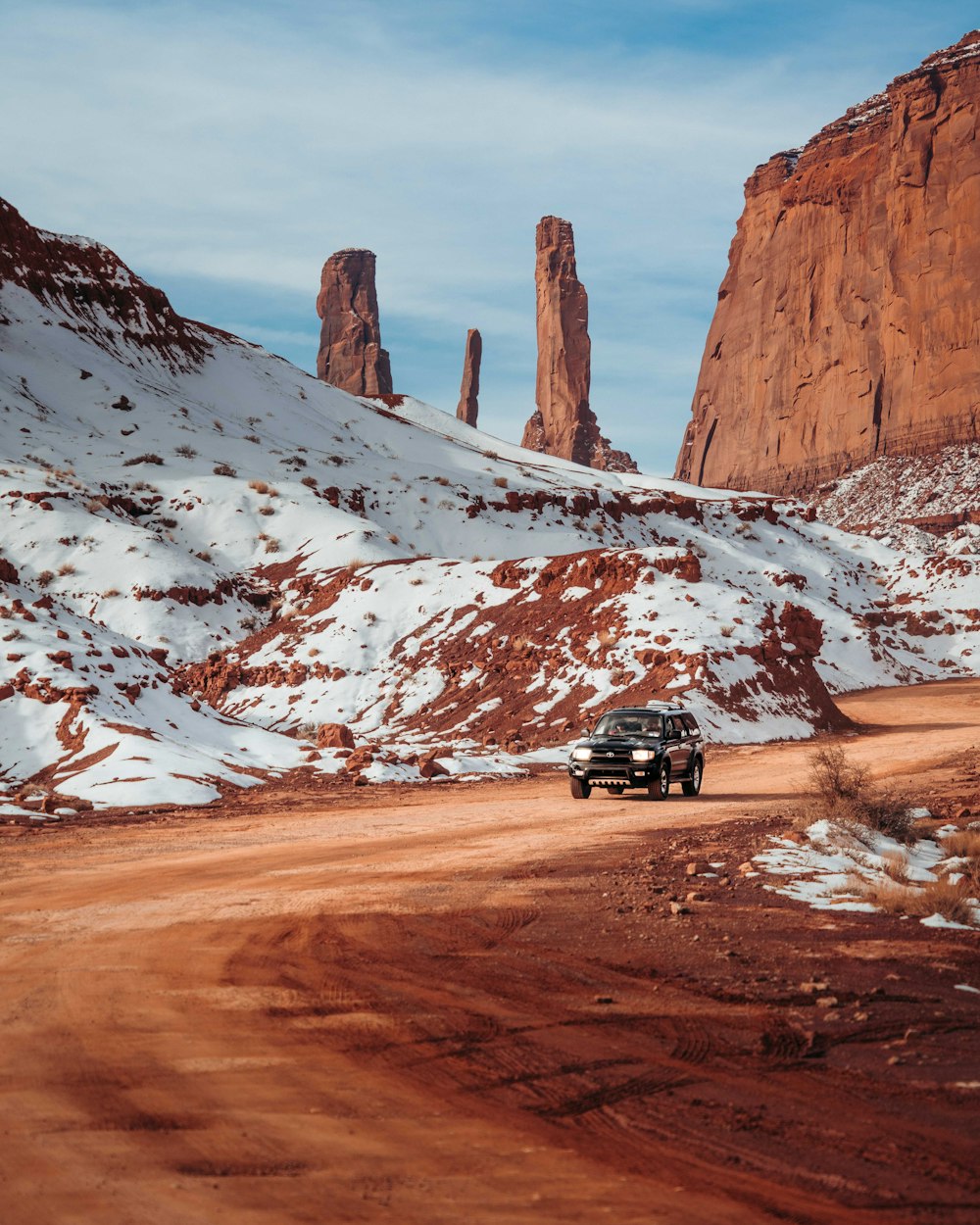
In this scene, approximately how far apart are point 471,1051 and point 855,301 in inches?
6157

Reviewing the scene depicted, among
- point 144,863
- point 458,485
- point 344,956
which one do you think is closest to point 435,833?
point 144,863

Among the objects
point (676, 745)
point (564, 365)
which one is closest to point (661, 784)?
point (676, 745)

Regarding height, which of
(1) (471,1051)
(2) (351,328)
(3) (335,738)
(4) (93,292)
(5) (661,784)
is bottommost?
(1) (471,1051)

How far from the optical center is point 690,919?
10984mm

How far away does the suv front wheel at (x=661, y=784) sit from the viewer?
21.8 m

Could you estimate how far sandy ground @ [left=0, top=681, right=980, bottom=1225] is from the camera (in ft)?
16.9

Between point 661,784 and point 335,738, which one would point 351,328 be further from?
point 661,784

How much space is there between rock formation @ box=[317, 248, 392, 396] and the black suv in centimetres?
16093

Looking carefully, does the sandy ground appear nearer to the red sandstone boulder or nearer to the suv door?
the suv door

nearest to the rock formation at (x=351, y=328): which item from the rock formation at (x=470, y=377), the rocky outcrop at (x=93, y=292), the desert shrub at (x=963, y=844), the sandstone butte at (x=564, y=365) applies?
the rock formation at (x=470, y=377)

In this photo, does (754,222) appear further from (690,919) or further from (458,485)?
(690,919)

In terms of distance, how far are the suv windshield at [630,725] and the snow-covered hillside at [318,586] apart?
228 inches

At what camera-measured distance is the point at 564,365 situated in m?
169

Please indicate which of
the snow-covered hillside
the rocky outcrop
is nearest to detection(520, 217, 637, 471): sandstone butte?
the snow-covered hillside
